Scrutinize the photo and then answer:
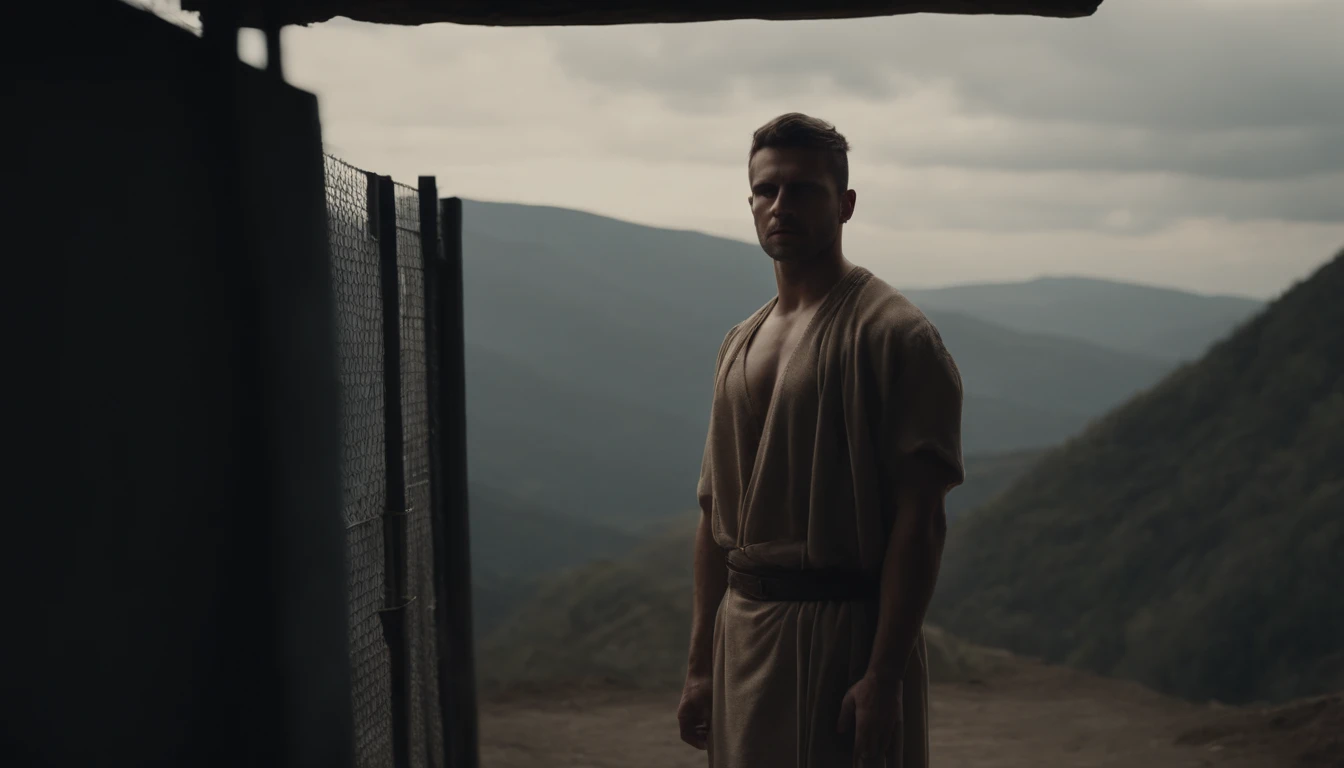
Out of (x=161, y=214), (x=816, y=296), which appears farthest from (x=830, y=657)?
(x=161, y=214)

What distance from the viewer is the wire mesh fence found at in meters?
3.26

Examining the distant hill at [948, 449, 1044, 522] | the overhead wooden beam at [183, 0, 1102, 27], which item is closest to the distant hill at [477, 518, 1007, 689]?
the overhead wooden beam at [183, 0, 1102, 27]

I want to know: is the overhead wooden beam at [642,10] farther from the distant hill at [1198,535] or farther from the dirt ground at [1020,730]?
the distant hill at [1198,535]

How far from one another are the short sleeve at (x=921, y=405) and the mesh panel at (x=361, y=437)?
146cm

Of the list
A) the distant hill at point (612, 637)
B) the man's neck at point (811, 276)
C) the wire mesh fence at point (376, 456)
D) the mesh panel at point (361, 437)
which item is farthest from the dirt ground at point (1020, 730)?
the man's neck at point (811, 276)

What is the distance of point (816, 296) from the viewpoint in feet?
8.11

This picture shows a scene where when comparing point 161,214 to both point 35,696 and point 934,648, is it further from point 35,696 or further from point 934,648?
point 934,648

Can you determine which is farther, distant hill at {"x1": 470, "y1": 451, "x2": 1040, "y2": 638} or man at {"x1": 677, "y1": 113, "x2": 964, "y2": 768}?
distant hill at {"x1": 470, "y1": 451, "x2": 1040, "y2": 638}

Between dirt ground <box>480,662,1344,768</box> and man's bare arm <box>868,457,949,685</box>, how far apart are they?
4.22 m

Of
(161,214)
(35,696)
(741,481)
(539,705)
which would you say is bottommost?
(539,705)

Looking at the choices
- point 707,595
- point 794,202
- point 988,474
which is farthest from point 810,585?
point 988,474

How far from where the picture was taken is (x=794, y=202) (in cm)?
238

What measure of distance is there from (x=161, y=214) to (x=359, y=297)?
1.17m

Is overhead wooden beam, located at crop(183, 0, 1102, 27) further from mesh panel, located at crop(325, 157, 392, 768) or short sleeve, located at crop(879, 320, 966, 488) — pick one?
short sleeve, located at crop(879, 320, 966, 488)
